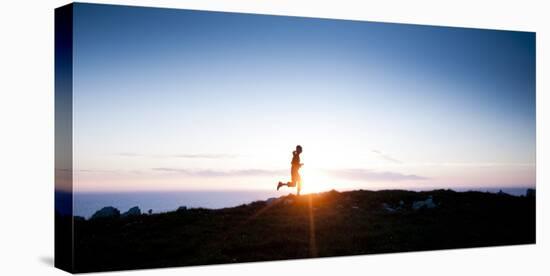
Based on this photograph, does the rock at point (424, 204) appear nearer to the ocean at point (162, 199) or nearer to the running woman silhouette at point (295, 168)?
the running woman silhouette at point (295, 168)

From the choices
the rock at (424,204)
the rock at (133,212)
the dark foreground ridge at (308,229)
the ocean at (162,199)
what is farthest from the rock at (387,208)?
the rock at (133,212)

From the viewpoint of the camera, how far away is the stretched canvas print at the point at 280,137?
70.0 ft

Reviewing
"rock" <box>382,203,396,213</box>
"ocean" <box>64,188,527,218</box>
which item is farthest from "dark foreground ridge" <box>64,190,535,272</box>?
"ocean" <box>64,188,527,218</box>

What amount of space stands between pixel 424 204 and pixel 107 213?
8167 millimetres

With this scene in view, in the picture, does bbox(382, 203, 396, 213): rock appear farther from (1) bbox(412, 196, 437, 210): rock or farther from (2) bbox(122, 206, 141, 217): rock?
(2) bbox(122, 206, 141, 217): rock

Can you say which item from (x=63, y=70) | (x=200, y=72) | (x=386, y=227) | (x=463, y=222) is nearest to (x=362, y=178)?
(x=386, y=227)

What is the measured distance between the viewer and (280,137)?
76.7ft

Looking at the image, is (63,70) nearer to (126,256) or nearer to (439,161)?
(126,256)

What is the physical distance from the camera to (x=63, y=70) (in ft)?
70.3

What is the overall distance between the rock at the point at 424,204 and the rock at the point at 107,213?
7.68 metres

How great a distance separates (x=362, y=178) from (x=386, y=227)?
1.34 meters

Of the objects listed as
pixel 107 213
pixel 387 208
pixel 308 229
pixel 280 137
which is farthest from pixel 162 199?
pixel 387 208

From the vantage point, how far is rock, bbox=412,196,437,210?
25.3 metres

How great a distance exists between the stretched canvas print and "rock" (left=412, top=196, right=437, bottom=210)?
0.10 feet
